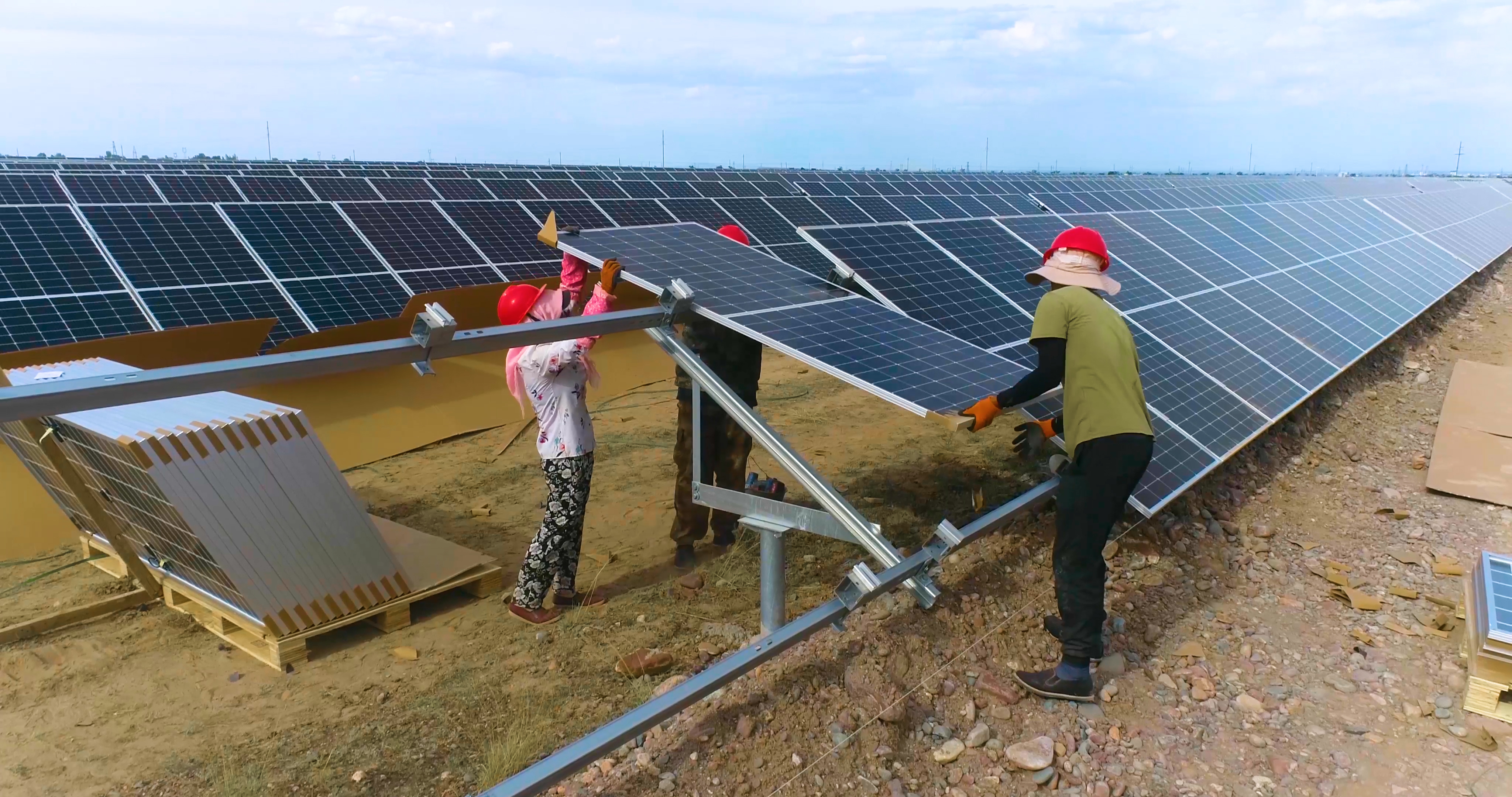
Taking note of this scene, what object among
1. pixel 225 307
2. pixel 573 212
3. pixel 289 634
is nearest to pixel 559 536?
pixel 289 634

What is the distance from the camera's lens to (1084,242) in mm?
4500

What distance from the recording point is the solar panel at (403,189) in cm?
1314

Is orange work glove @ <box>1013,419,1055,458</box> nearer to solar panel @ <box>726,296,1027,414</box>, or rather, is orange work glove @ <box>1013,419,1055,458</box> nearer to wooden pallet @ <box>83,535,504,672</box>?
solar panel @ <box>726,296,1027,414</box>

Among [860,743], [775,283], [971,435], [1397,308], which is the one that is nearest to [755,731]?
[860,743]

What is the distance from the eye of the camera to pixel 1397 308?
498 inches

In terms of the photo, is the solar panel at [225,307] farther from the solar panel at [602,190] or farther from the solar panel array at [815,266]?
the solar panel at [602,190]

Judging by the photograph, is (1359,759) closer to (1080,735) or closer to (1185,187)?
(1080,735)

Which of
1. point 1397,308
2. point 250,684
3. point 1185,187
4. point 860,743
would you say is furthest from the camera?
point 1185,187

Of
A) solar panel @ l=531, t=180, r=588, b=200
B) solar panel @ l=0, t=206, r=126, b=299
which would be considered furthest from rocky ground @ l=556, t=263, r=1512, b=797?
solar panel @ l=531, t=180, r=588, b=200

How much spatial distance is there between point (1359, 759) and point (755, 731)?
8.68 feet

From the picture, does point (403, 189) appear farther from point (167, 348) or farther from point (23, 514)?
point (23, 514)

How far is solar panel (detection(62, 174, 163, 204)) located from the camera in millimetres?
11234

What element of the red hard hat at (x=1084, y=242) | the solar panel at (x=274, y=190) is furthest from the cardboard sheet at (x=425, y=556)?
the solar panel at (x=274, y=190)

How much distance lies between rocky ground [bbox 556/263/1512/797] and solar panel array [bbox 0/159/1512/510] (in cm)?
78
